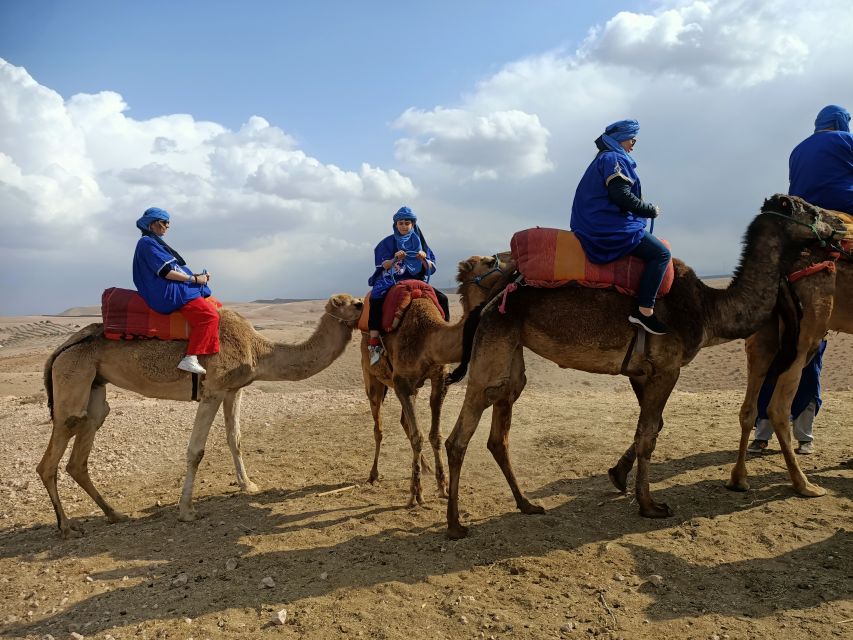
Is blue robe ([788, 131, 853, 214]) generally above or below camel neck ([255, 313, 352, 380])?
above

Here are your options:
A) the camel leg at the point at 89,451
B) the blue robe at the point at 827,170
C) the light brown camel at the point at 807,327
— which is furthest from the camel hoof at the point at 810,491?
the camel leg at the point at 89,451

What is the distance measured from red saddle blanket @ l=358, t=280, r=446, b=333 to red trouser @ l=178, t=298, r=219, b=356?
1.61 metres

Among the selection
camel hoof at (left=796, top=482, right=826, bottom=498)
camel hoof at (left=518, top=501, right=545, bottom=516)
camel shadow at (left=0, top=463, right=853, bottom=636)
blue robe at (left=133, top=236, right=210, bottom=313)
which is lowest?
camel shadow at (left=0, top=463, right=853, bottom=636)

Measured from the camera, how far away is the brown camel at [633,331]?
18.0 ft

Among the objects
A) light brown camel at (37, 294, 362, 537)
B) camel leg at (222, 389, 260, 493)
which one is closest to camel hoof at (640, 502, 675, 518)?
light brown camel at (37, 294, 362, 537)

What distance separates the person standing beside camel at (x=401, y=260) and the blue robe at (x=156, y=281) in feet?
6.63

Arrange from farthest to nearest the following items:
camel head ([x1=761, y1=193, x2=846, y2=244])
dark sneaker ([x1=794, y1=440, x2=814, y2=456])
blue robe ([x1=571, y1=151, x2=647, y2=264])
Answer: dark sneaker ([x1=794, y1=440, x2=814, y2=456])
camel head ([x1=761, y1=193, x2=846, y2=244])
blue robe ([x1=571, y1=151, x2=647, y2=264])

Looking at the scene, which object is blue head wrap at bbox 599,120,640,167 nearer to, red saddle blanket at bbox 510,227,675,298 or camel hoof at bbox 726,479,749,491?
red saddle blanket at bbox 510,227,675,298

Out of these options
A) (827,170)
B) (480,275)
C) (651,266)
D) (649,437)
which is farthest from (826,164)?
(480,275)

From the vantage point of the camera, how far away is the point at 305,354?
279 inches

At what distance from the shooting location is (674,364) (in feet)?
18.3

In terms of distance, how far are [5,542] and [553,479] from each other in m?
5.56

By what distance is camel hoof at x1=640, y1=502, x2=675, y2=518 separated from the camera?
5.70 metres

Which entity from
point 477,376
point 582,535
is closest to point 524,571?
point 582,535
